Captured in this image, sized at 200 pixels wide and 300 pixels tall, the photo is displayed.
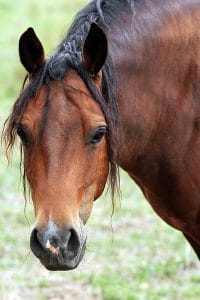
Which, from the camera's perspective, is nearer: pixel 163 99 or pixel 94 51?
pixel 94 51

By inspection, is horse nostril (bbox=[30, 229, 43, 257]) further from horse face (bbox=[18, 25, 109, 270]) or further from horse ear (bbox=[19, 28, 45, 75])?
horse ear (bbox=[19, 28, 45, 75])

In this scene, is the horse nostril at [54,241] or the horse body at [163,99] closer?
the horse nostril at [54,241]

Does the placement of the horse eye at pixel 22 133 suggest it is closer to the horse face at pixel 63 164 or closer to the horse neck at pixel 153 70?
the horse face at pixel 63 164

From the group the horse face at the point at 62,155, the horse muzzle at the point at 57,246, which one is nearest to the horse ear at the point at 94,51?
the horse face at the point at 62,155

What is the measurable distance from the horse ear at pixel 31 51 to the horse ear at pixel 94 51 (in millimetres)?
197

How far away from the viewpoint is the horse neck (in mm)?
3672

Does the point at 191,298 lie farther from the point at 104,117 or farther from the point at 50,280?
the point at 104,117

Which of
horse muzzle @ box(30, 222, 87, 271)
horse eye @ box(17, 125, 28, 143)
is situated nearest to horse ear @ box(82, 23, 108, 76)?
horse eye @ box(17, 125, 28, 143)

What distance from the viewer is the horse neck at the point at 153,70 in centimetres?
367

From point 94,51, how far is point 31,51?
282 millimetres

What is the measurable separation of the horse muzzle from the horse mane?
1.56ft

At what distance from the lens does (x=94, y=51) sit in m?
3.38

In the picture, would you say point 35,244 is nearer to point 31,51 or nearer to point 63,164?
point 63,164

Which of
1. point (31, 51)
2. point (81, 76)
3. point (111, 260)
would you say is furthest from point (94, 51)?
point (111, 260)
